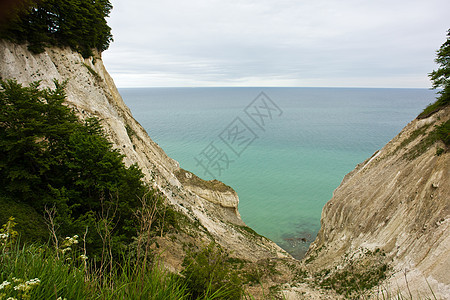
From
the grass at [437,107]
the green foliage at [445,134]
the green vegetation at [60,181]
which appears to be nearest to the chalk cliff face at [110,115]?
the green vegetation at [60,181]

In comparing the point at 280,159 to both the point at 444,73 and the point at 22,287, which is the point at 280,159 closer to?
the point at 444,73

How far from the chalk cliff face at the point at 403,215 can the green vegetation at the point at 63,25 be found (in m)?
27.2

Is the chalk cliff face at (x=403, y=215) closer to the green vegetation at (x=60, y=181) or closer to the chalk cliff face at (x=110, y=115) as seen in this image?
the chalk cliff face at (x=110, y=115)

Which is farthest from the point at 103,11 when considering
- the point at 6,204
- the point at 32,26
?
the point at 6,204

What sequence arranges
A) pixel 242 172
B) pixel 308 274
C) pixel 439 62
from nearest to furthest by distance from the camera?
pixel 308 274 → pixel 439 62 → pixel 242 172

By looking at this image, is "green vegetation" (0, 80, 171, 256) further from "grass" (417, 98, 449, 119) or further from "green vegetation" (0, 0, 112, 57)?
"grass" (417, 98, 449, 119)

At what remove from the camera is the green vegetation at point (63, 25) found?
2002 cm

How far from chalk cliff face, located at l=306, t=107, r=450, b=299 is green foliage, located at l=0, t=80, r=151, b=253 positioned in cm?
1348

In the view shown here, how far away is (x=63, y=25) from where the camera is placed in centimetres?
2283

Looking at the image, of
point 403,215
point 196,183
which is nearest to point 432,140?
point 403,215

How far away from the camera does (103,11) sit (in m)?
29.0

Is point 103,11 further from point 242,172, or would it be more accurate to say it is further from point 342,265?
point 242,172

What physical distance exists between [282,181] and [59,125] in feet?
143

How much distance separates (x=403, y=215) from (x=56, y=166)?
21222mm
